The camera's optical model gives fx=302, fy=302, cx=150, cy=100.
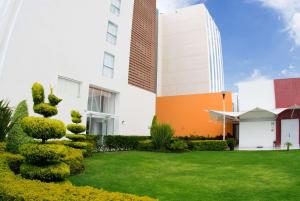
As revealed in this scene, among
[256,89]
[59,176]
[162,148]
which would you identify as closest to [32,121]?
[59,176]

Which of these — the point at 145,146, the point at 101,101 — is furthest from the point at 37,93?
the point at 101,101

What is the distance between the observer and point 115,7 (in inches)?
1097

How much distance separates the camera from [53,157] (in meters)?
7.05

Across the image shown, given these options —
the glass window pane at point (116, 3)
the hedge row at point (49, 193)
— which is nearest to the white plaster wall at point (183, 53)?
the glass window pane at point (116, 3)

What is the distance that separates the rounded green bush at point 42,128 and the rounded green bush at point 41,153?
0.85 feet

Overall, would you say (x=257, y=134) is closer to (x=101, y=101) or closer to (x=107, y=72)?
(x=101, y=101)

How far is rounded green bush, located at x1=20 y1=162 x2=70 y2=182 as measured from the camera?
688 cm

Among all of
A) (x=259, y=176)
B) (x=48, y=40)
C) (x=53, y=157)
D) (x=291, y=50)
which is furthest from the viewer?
(x=291, y=50)

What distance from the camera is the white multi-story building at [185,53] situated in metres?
49.1

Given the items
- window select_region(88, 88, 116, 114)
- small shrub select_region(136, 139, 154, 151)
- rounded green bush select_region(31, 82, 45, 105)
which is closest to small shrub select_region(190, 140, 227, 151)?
small shrub select_region(136, 139, 154, 151)

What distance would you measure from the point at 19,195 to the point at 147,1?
31025 millimetres

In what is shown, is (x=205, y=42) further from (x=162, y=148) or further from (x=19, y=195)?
(x=19, y=195)

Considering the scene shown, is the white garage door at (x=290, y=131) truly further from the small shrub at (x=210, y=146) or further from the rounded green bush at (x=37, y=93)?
the rounded green bush at (x=37, y=93)

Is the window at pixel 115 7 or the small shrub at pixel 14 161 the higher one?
the window at pixel 115 7
